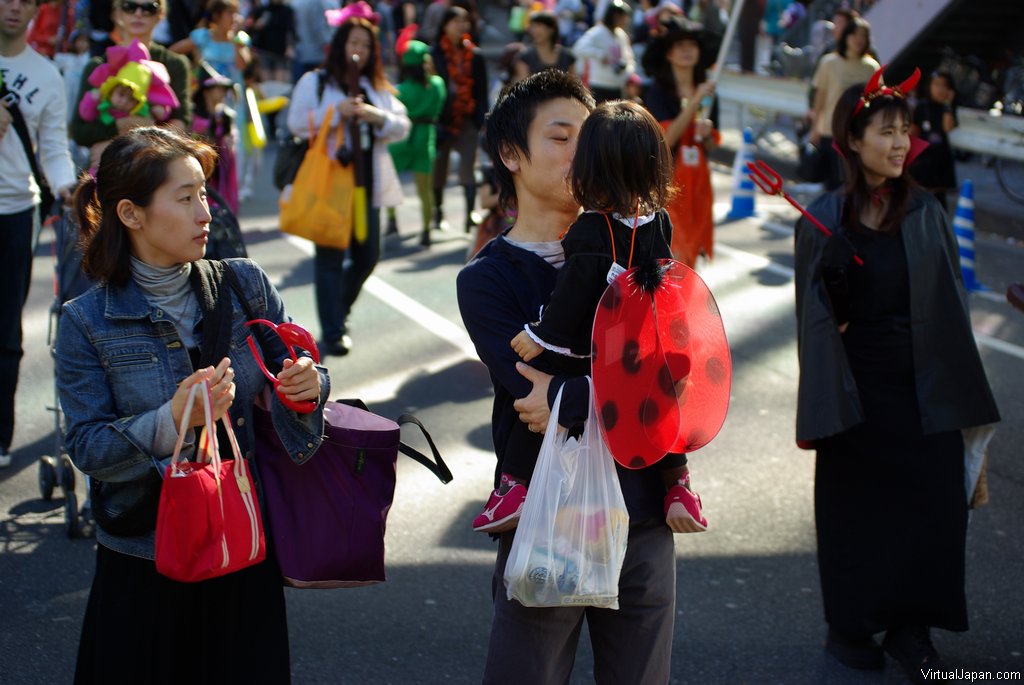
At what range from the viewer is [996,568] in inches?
194

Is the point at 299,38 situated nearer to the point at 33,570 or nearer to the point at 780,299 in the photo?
the point at 780,299

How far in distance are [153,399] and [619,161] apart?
1193 millimetres

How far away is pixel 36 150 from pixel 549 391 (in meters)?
3.92

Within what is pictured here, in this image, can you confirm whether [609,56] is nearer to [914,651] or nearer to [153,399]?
[914,651]

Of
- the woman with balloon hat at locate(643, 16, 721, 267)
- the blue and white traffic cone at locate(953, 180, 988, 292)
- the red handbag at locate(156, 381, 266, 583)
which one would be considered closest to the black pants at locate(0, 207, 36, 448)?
the red handbag at locate(156, 381, 266, 583)

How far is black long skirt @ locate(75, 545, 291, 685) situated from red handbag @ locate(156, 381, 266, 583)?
0.67ft

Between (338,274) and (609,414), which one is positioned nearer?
(609,414)

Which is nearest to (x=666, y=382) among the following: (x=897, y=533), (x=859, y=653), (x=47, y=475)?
(x=897, y=533)

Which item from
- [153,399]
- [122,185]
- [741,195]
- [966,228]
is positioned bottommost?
[741,195]

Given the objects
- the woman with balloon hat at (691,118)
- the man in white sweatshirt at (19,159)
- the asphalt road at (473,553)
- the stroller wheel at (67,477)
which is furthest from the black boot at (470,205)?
the stroller wheel at (67,477)

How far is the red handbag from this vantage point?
265 cm

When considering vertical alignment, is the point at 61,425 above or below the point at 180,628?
below

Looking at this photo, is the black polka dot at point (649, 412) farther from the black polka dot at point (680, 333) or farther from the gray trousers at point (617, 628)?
the gray trousers at point (617, 628)

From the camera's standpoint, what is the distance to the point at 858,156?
4.14 metres
